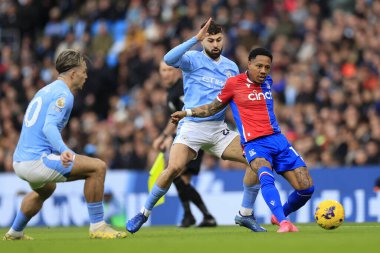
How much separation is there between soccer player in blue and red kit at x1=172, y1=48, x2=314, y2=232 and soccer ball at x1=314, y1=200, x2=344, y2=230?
0.92ft

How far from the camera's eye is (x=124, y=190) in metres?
18.9

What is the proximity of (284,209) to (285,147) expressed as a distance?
0.82 m

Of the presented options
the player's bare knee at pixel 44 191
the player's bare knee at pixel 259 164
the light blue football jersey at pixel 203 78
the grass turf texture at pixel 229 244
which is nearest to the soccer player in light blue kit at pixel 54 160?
the player's bare knee at pixel 44 191

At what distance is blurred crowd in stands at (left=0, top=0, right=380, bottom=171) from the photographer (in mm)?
19031

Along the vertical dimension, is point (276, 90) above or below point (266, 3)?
below

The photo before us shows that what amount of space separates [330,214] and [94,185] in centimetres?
278

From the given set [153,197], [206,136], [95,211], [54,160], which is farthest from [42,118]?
[206,136]

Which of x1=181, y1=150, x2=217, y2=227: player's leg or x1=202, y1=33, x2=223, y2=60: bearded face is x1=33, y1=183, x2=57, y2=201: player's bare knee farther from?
x1=181, y1=150, x2=217, y2=227: player's leg

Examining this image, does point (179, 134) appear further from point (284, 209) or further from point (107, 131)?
point (107, 131)

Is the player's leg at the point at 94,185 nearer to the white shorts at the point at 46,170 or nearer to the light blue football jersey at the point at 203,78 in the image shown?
the white shorts at the point at 46,170

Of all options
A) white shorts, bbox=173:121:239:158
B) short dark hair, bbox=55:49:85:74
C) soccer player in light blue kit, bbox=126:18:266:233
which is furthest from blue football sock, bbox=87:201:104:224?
white shorts, bbox=173:121:239:158

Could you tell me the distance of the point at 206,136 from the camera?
12664 millimetres

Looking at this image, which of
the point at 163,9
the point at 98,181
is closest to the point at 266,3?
the point at 163,9

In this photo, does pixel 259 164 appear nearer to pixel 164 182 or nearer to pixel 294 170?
pixel 294 170
